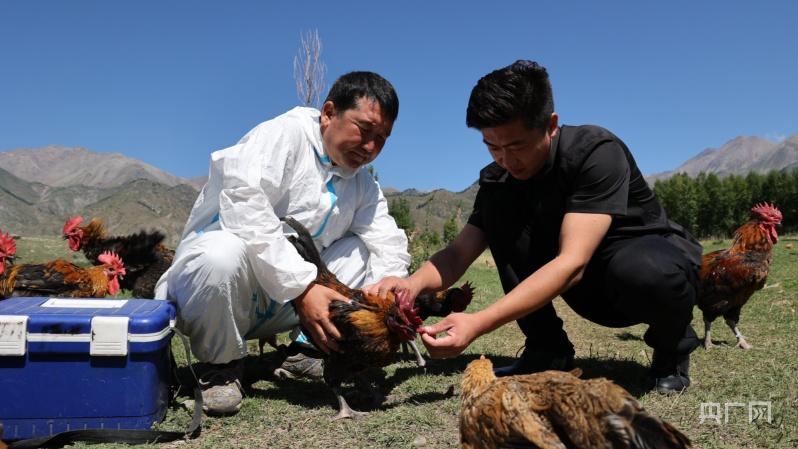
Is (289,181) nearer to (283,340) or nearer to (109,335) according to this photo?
(109,335)

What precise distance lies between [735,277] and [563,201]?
294cm

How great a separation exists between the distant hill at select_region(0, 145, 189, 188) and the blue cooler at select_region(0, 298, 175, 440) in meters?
141

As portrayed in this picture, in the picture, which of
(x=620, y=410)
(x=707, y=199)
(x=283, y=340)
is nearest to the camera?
(x=620, y=410)

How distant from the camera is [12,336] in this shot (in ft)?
8.71

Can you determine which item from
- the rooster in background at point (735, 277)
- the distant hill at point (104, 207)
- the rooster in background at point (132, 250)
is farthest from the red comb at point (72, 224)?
the distant hill at point (104, 207)

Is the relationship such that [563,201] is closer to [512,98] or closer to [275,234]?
[512,98]

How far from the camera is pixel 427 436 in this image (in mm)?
2910

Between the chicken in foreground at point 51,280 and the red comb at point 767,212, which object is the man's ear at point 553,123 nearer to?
the red comb at point 767,212

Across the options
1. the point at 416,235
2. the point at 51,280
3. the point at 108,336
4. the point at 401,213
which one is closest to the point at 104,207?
the point at 401,213

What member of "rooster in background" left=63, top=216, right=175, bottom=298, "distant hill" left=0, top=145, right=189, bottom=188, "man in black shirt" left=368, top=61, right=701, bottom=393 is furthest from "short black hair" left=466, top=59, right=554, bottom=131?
"distant hill" left=0, top=145, right=189, bottom=188

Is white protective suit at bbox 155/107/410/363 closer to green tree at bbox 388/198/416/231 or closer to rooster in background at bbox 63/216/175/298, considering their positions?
rooster in background at bbox 63/216/175/298

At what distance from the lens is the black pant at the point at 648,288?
3.18 m

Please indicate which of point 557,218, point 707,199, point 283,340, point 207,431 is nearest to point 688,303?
point 557,218

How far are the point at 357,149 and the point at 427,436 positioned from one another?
1.94 m
